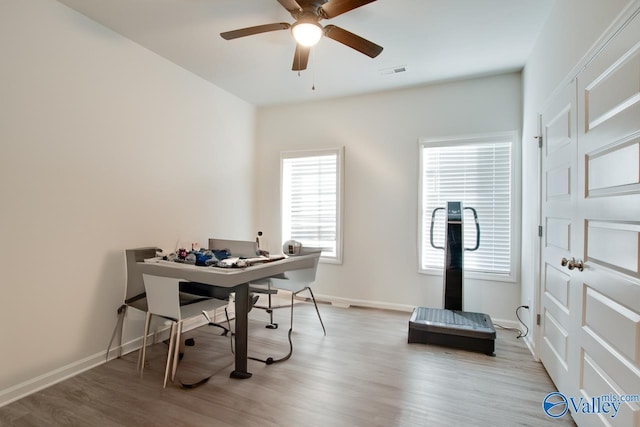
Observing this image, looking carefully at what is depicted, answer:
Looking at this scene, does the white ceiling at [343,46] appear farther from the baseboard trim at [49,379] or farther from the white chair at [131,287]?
the baseboard trim at [49,379]

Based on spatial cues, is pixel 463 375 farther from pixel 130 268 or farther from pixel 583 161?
pixel 130 268

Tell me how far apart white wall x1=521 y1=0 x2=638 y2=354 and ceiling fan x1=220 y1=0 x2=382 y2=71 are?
1226 millimetres

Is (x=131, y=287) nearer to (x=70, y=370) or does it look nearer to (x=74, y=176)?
(x=70, y=370)

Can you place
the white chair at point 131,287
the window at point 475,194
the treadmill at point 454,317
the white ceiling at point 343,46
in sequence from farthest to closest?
1. the window at point 475,194
2. the treadmill at point 454,317
3. the white chair at point 131,287
4. the white ceiling at point 343,46

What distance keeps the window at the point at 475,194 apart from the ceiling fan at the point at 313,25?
1914 mm

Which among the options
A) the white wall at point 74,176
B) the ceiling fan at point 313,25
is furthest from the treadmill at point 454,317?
the white wall at point 74,176

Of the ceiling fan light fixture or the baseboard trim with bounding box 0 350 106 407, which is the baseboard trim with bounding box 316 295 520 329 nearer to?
the baseboard trim with bounding box 0 350 106 407

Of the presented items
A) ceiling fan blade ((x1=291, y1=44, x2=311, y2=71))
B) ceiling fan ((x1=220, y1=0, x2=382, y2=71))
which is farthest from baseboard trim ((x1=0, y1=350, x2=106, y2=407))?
ceiling fan blade ((x1=291, y1=44, x2=311, y2=71))

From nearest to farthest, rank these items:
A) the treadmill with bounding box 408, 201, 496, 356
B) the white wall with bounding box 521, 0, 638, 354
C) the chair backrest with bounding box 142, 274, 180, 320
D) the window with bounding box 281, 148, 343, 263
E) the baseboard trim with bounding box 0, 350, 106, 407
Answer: the white wall with bounding box 521, 0, 638, 354, the baseboard trim with bounding box 0, 350, 106, 407, the chair backrest with bounding box 142, 274, 180, 320, the treadmill with bounding box 408, 201, 496, 356, the window with bounding box 281, 148, 343, 263

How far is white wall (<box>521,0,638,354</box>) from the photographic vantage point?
5.60ft

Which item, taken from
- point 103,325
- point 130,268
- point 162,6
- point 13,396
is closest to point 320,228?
point 130,268

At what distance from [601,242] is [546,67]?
1692 mm

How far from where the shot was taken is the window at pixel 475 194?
3.58m

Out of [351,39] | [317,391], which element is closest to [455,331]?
[317,391]
